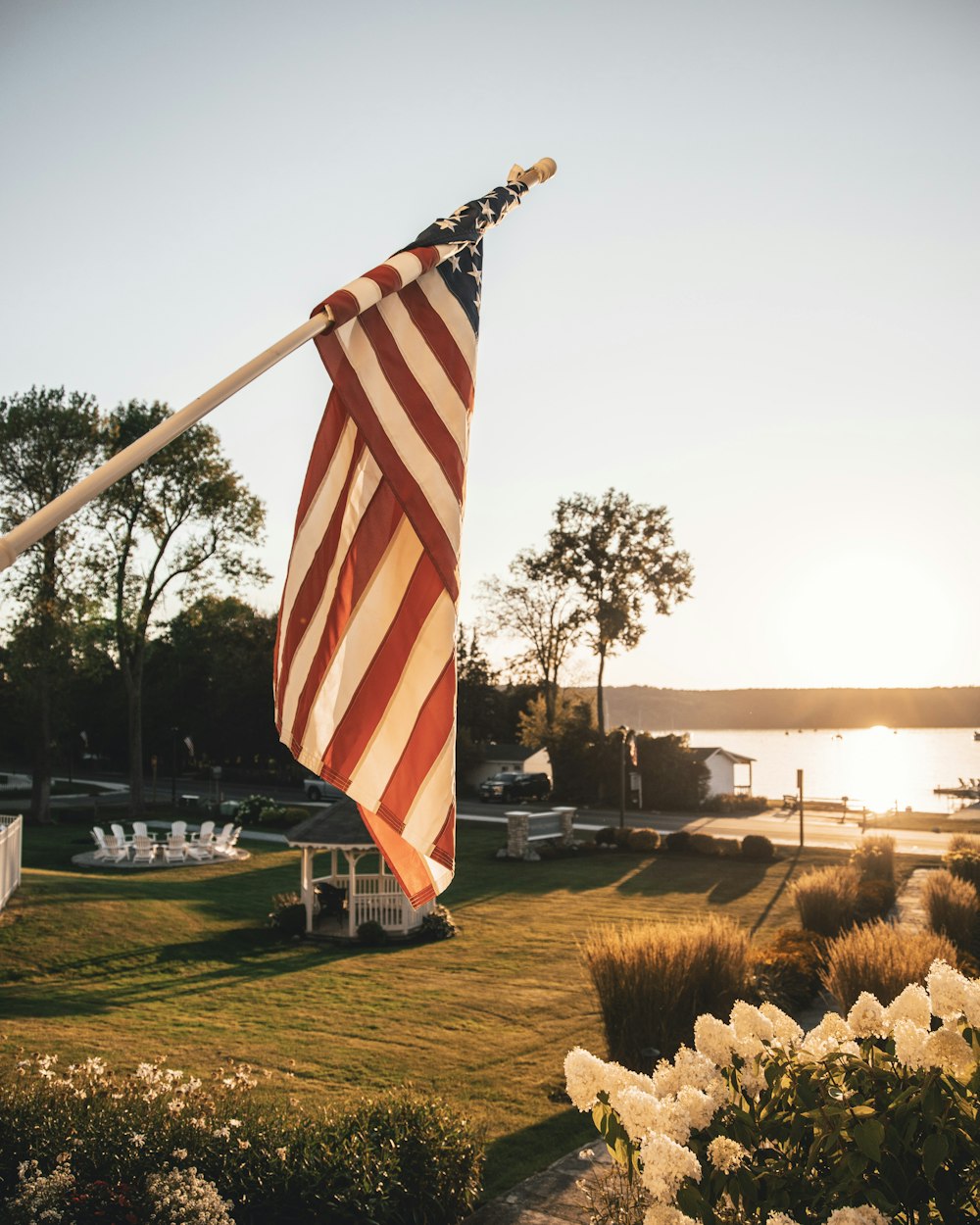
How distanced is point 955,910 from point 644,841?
1621 centimetres

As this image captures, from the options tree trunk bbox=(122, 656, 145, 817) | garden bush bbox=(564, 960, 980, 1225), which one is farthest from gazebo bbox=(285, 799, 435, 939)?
tree trunk bbox=(122, 656, 145, 817)

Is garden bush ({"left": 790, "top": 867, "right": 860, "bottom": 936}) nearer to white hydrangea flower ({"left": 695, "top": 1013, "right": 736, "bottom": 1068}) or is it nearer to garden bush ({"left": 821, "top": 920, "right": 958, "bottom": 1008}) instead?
garden bush ({"left": 821, "top": 920, "right": 958, "bottom": 1008})

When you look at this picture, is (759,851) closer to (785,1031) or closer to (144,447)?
(785,1031)

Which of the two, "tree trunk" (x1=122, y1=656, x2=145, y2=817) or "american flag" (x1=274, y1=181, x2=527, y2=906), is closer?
"american flag" (x1=274, y1=181, x2=527, y2=906)

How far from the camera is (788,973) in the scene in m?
14.1

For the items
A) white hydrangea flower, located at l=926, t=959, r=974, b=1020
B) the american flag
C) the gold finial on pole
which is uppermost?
the gold finial on pole

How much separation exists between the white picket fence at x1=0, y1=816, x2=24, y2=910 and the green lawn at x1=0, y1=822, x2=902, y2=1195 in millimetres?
295

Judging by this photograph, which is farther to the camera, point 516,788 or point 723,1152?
point 516,788

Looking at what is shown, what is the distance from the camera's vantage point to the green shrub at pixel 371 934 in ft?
64.2

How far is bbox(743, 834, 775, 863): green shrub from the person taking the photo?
98.7ft

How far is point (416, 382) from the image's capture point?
470 centimetres

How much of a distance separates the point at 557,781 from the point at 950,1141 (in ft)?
158

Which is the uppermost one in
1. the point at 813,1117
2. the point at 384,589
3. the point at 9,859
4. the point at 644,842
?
the point at 384,589

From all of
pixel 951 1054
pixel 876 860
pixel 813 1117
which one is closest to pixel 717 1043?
pixel 813 1117
